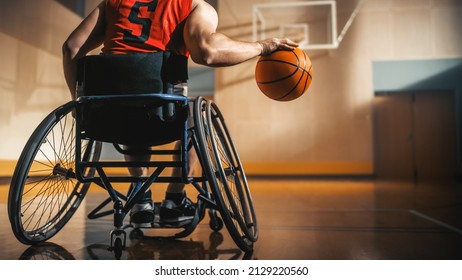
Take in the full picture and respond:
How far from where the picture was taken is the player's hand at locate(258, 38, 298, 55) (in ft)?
4.32

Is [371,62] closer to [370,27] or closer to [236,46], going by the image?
[370,27]

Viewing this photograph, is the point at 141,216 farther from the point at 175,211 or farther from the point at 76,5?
the point at 76,5

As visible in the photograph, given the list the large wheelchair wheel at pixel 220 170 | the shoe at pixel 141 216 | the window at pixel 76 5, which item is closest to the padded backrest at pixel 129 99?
Answer: the large wheelchair wheel at pixel 220 170

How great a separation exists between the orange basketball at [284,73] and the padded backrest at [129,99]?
17.9 inches

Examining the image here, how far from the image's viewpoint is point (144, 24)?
1.33 meters

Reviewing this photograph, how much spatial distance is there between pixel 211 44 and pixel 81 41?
0.49 meters

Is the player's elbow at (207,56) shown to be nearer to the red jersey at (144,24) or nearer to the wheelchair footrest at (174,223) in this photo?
the red jersey at (144,24)

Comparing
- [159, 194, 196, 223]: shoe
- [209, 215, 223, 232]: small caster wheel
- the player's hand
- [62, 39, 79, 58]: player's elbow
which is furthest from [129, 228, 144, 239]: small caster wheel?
the player's hand

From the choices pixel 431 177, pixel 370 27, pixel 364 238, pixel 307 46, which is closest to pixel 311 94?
pixel 307 46

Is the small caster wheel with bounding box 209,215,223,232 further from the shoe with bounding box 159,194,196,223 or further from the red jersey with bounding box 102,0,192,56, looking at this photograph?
the red jersey with bounding box 102,0,192,56

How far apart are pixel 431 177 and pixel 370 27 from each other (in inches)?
105

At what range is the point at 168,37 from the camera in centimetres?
134

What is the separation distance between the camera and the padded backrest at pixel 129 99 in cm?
116

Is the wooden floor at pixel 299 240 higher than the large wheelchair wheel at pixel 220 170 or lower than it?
lower
